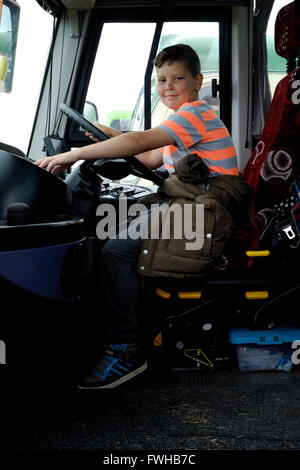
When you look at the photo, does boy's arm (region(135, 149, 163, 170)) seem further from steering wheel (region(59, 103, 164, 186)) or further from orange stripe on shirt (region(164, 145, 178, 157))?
steering wheel (region(59, 103, 164, 186))

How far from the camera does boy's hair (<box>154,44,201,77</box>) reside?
152 centimetres

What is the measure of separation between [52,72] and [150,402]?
245 centimetres

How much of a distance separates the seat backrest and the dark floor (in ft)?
1.89

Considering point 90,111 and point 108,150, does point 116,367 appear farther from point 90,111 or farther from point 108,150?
point 90,111

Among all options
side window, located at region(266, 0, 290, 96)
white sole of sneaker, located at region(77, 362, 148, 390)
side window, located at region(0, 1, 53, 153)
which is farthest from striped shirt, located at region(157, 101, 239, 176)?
side window, located at region(266, 0, 290, 96)

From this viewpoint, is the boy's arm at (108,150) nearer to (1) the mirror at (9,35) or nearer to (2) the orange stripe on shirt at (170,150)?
(2) the orange stripe on shirt at (170,150)

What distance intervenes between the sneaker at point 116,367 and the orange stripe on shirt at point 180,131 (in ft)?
2.24

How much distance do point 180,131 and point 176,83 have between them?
0.79 feet

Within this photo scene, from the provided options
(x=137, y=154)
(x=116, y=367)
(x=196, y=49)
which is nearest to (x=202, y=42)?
(x=196, y=49)

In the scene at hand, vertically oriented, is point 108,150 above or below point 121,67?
below

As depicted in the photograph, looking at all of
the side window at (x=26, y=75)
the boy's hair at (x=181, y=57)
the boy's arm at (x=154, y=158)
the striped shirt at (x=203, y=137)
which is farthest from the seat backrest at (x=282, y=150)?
the side window at (x=26, y=75)

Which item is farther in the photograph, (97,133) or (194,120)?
(194,120)

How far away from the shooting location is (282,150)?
4.78ft
